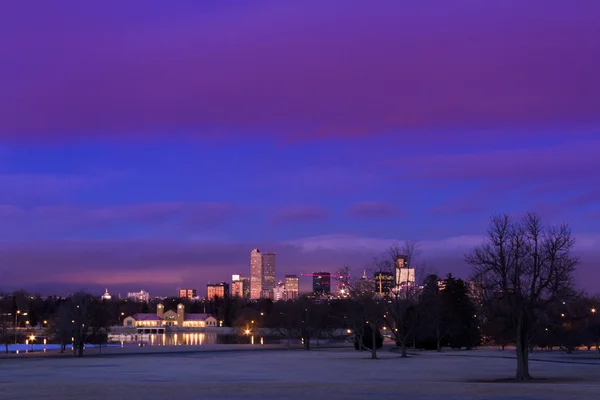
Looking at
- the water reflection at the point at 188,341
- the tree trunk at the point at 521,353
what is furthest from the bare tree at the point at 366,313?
the water reflection at the point at 188,341

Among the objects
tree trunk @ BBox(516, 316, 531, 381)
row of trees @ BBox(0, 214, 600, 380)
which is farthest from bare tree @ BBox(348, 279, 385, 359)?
tree trunk @ BBox(516, 316, 531, 381)

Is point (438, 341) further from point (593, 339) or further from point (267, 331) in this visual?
point (267, 331)

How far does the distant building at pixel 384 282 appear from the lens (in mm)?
73963

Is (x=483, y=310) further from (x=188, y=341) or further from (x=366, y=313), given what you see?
(x=188, y=341)

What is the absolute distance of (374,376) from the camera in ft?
136

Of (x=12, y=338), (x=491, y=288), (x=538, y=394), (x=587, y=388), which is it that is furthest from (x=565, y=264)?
(x=12, y=338)

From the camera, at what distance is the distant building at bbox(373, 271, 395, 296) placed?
7396 cm

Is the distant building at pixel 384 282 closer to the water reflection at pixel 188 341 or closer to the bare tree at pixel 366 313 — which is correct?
the bare tree at pixel 366 313

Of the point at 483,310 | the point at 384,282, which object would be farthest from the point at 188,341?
the point at 483,310

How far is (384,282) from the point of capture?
83.2m

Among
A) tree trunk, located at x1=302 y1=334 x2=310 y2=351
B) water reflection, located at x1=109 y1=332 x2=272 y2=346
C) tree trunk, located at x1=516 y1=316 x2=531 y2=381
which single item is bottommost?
water reflection, located at x1=109 y1=332 x2=272 y2=346

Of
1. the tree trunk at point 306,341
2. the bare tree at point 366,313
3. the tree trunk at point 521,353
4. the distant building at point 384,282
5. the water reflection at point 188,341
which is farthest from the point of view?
→ the water reflection at point 188,341

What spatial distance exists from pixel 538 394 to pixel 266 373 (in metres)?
19.6

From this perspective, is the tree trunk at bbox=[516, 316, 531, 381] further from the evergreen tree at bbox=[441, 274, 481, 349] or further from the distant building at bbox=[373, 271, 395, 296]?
the evergreen tree at bbox=[441, 274, 481, 349]
